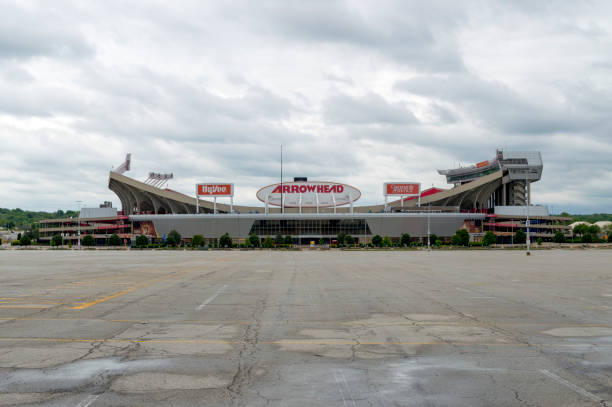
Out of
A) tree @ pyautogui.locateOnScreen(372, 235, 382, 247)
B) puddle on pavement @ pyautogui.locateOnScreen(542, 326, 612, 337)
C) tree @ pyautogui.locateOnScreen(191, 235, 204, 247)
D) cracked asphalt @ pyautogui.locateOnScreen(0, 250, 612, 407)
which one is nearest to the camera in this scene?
cracked asphalt @ pyautogui.locateOnScreen(0, 250, 612, 407)

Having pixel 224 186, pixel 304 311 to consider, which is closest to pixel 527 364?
pixel 304 311

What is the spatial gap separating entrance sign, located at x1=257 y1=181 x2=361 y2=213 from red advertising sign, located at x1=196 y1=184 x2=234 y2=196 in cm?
997

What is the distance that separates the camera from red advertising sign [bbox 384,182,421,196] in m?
124

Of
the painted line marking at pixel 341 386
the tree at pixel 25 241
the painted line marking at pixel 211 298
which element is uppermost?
the painted line marking at pixel 341 386

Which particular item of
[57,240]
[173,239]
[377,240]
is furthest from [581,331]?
[57,240]

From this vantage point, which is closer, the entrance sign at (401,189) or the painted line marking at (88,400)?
the painted line marking at (88,400)

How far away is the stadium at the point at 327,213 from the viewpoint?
126 metres

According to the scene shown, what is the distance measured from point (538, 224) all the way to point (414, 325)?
136274 mm

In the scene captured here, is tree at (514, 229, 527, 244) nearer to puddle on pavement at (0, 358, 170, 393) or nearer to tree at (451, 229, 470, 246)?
tree at (451, 229, 470, 246)

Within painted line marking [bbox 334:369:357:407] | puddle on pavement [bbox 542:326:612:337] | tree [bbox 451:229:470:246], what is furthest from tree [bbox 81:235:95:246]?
painted line marking [bbox 334:369:357:407]

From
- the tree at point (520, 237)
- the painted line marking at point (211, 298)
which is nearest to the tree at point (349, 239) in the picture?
the tree at point (520, 237)

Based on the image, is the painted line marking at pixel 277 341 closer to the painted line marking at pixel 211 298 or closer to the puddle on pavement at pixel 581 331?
the puddle on pavement at pixel 581 331

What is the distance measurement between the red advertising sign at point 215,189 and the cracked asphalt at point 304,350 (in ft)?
337

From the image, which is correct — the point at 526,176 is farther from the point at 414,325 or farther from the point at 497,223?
the point at 414,325
